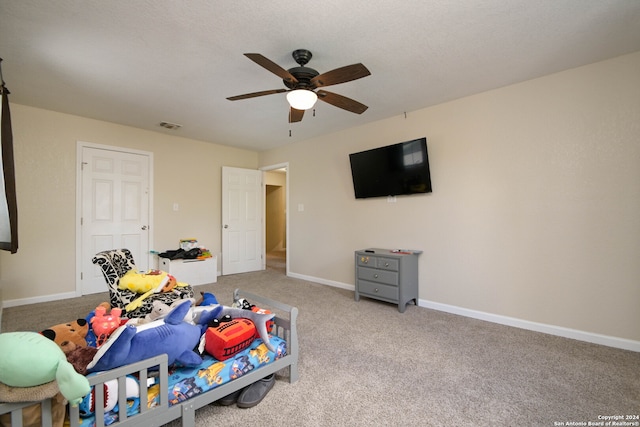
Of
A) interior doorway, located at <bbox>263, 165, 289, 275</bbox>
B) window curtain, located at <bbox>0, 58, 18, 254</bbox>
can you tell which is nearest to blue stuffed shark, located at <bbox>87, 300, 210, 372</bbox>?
window curtain, located at <bbox>0, 58, 18, 254</bbox>

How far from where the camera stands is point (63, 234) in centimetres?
383

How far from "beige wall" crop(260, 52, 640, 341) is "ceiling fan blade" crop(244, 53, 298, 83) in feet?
6.88

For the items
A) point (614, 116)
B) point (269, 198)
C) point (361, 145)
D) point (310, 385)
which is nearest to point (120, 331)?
point (310, 385)

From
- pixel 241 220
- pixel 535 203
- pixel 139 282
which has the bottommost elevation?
pixel 139 282

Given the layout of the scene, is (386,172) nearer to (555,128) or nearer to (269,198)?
(555,128)

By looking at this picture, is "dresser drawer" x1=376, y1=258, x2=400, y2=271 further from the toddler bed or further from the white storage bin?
the white storage bin

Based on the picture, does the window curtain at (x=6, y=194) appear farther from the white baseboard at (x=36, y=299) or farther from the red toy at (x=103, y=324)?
the white baseboard at (x=36, y=299)

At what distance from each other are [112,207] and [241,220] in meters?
2.09

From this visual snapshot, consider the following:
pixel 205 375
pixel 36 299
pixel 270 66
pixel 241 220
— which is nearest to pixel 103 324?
pixel 205 375

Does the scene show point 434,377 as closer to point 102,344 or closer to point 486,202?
point 486,202

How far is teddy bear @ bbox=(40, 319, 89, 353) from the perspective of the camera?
1.56 m

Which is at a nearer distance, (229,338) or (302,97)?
(229,338)

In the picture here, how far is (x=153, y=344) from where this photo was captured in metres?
1.47

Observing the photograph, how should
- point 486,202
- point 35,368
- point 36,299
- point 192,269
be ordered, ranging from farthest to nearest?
point 192,269
point 36,299
point 486,202
point 35,368
